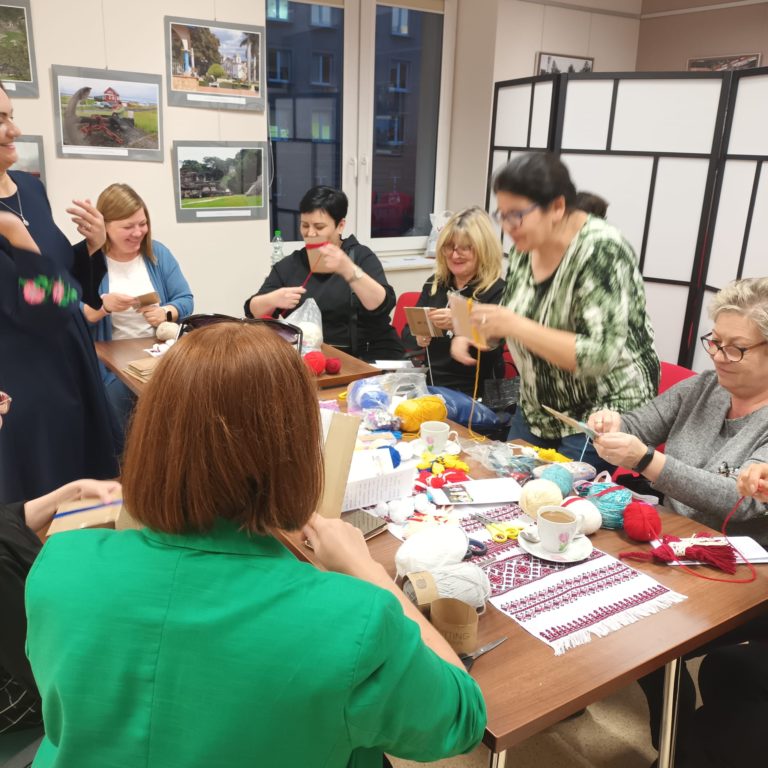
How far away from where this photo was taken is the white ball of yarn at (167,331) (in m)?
2.92

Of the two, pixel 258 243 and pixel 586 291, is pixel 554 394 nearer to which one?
pixel 586 291

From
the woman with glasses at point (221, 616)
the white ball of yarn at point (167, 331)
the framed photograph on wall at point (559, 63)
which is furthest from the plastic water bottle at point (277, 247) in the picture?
the woman with glasses at point (221, 616)

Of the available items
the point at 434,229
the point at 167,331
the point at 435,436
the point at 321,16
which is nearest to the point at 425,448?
the point at 435,436

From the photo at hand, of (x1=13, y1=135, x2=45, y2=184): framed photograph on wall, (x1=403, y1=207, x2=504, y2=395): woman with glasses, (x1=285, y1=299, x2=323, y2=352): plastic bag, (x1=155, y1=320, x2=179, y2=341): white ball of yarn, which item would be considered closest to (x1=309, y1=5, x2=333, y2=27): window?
(x1=13, y1=135, x2=45, y2=184): framed photograph on wall

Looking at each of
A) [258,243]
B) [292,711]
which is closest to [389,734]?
[292,711]

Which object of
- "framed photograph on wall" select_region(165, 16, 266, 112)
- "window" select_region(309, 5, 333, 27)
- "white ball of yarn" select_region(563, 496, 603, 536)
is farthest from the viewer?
"window" select_region(309, 5, 333, 27)

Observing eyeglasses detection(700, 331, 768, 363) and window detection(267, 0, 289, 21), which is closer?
eyeglasses detection(700, 331, 768, 363)

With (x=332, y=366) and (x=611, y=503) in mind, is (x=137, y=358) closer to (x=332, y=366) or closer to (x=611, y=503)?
(x=332, y=366)

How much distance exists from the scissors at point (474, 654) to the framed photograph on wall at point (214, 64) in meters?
3.40

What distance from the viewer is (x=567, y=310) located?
6.02 feet

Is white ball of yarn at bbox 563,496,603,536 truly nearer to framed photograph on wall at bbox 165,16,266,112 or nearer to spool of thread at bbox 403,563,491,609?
spool of thread at bbox 403,563,491,609

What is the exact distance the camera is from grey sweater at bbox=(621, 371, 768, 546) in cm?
156

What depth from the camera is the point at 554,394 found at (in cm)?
195

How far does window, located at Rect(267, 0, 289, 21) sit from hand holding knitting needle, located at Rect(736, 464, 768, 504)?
3.99 m
